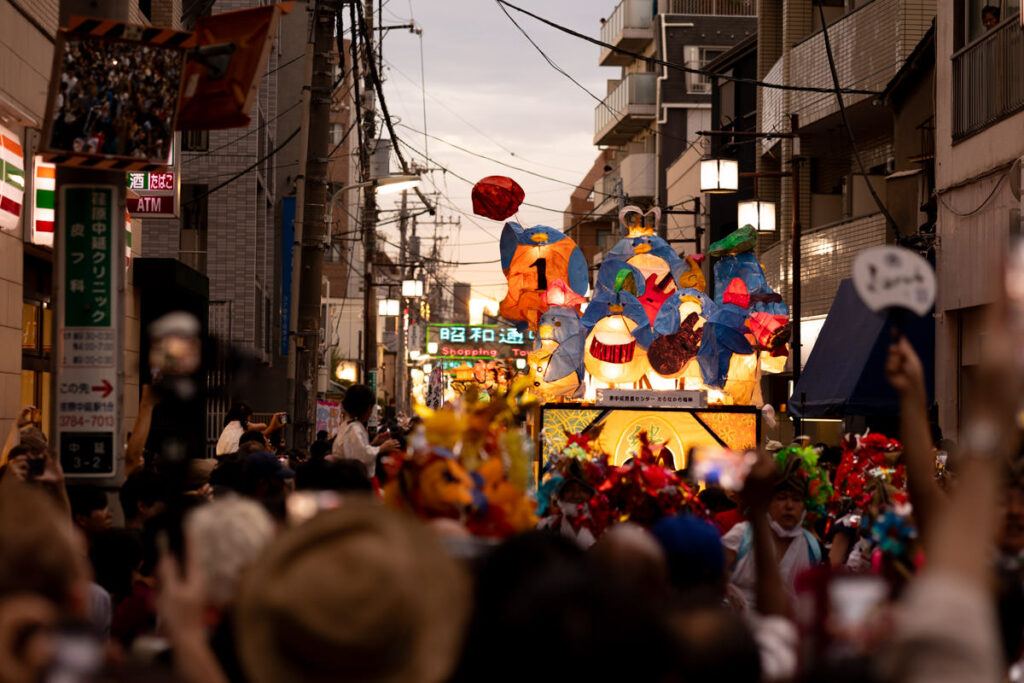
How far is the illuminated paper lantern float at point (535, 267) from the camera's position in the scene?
62.2 feet

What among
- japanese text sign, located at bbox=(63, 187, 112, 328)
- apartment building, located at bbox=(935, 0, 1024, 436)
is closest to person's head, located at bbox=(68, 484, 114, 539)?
japanese text sign, located at bbox=(63, 187, 112, 328)

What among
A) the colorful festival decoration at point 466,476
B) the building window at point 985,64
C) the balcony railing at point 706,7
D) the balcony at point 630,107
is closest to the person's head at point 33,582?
the colorful festival decoration at point 466,476

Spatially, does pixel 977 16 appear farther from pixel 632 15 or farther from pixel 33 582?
pixel 632 15

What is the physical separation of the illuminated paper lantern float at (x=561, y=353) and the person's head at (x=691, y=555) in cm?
1341

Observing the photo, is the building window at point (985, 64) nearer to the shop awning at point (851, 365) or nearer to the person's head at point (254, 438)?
the shop awning at point (851, 365)

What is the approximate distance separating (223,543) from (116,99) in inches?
172

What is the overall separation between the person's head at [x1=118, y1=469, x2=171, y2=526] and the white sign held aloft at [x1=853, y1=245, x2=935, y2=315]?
4.32 m

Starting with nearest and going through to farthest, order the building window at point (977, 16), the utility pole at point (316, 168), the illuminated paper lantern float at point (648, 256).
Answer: the utility pole at point (316, 168)
the building window at point (977, 16)
the illuminated paper lantern float at point (648, 256)

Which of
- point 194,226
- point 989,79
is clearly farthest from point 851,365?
point 194,226

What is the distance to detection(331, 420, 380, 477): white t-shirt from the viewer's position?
10.6m

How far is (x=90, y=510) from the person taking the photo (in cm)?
711

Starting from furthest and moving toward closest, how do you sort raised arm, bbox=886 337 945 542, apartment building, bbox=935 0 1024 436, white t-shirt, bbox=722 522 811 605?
→ apartment building, bbox=935 0 1024 436, white t-shirt, bbox=722 522 811 605, raised arm, bbox=886 337 945 542

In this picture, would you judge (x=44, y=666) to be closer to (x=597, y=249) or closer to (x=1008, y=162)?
(x=1008, y=162)

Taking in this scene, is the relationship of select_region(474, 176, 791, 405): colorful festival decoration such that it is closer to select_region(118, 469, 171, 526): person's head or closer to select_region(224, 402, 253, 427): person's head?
select_region(224, 402, 253, 427): person's head
